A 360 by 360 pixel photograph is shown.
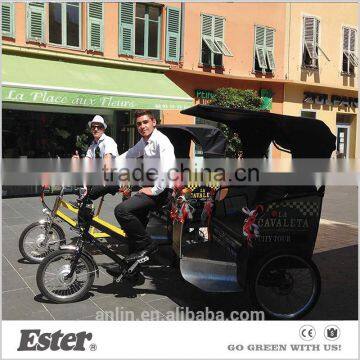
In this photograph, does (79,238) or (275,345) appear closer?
(275,345)

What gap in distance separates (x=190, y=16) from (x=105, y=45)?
354 cm

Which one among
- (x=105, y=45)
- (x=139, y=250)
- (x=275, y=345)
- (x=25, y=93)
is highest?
(x=105, y=45)

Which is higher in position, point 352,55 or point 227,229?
point 352,55

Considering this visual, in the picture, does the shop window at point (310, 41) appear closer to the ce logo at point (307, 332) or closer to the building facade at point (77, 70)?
the building facade at point (77, 70)

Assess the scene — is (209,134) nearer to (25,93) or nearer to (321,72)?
(25,93)

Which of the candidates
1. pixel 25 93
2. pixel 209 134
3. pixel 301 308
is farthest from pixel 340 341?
pixel 25 93

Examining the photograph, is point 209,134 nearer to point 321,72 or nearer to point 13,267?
point 13,267

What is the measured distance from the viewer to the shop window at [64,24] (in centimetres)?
→ 1268

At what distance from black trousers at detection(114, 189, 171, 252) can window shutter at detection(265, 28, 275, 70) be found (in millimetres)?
14519

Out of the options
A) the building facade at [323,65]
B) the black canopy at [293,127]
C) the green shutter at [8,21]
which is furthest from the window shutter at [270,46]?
the black canopy at [293,127]

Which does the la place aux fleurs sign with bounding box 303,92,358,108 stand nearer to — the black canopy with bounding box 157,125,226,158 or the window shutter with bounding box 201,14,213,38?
the window shutter with bounding box 201,14,213,38

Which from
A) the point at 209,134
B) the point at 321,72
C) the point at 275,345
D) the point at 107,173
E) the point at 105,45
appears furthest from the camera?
the point at 321,72

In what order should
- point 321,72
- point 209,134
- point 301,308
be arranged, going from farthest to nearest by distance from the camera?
1. point 321,72
2. point 209,134
3. point 301,308

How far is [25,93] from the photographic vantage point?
33.4 feet
